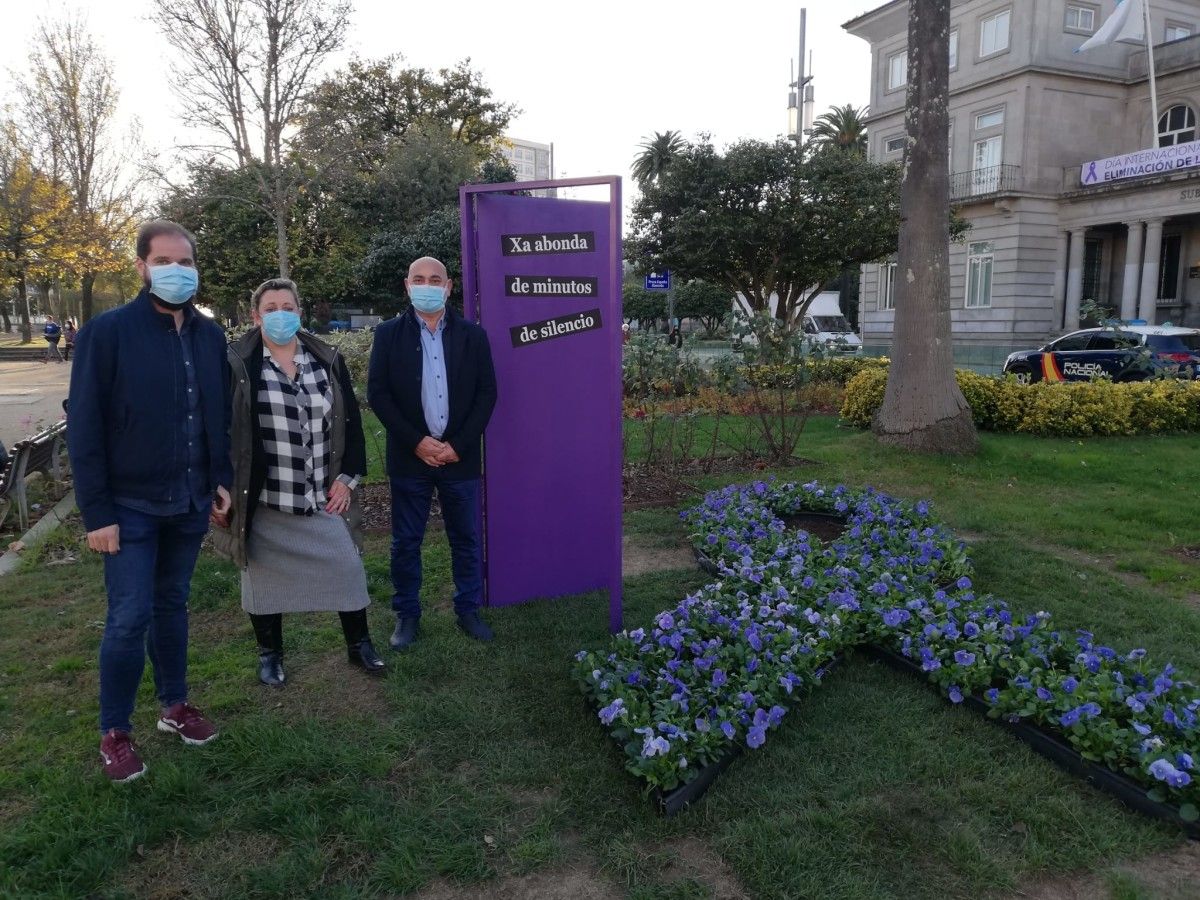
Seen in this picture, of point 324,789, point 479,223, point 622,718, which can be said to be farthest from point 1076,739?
point 479,223

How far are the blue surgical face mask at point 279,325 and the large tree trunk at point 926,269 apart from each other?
7797mm

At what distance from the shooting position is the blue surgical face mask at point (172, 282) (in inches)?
120

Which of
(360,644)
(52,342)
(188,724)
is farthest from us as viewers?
(52,342)

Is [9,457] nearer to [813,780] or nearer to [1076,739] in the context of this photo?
[813,780]

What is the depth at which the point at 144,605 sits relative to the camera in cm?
307

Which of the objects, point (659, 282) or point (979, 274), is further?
point (979, 274)

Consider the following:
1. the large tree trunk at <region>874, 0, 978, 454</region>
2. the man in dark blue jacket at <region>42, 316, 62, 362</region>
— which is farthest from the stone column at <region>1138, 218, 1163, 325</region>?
the man in dark blue jacket at <region>42, 316, 62, 362</region>

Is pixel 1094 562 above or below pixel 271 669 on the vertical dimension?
below

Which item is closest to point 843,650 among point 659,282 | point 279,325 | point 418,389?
point 418,389

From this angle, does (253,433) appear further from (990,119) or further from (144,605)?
(990,119)

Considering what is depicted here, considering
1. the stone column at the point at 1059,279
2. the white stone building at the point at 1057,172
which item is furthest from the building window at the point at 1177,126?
the stone column at the point at 1059,279

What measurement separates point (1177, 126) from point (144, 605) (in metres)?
38.8

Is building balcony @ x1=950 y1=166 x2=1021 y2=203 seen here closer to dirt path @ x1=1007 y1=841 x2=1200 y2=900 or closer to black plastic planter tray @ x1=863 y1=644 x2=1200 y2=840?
black plastic planter tray @ x1=863 y1=644 x2=1200 y2=840

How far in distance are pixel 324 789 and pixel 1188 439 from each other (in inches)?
459
